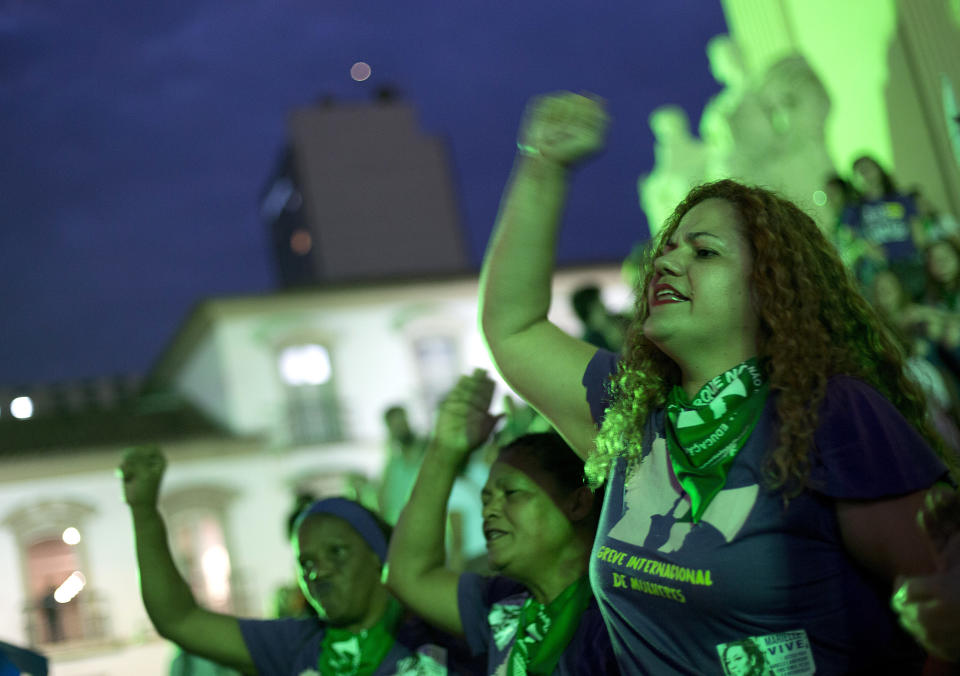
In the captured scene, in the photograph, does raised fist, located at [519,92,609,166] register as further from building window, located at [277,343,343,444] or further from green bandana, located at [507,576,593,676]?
building window, located at [277,343,343,444]

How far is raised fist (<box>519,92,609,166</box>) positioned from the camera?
2.19 m

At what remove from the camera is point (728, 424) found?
1894 mm

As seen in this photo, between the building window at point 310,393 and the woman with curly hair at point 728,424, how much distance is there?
85.7 feet

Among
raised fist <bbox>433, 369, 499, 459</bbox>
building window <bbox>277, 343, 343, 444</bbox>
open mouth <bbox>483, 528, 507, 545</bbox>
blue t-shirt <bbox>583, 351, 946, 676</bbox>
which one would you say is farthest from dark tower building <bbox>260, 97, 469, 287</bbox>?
blue t-shirt <bbox>583, 351, 946, 676</bbox>

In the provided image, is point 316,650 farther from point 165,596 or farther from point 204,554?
point 204,554

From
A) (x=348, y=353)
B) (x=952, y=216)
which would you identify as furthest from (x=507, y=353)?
(x=348, y=353)

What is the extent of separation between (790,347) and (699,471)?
246 millimetres

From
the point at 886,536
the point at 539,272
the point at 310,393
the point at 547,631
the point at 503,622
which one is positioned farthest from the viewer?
the point at 310,393

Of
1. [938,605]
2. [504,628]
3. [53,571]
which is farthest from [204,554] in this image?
[938,605]

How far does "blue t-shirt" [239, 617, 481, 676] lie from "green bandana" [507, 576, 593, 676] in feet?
1.79

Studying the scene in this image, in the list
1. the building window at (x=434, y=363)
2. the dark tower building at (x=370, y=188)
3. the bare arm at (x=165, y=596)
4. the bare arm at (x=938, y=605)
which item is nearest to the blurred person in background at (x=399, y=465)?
the bare arm at (x=165, y=596)

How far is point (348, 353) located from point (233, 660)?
85.0 feet

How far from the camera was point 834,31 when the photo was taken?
11508mm

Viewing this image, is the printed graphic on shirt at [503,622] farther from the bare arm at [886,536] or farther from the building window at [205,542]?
the building window at [205,542]
